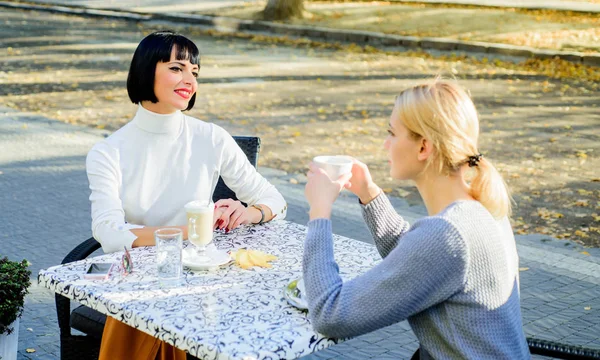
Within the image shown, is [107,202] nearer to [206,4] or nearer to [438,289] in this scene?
[438,289]

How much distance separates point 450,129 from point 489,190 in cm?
22

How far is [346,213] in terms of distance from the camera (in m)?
6.71

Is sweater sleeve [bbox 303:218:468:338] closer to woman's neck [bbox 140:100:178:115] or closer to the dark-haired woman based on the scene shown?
the dark-haired woman

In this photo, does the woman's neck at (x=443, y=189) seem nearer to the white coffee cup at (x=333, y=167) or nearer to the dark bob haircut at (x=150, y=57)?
the white coffee cup at (x=333, y=167)

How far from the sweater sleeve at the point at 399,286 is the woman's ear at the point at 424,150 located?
0.73 feet

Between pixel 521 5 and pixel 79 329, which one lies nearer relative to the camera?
pixel 79 329

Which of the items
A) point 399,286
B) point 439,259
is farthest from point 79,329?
point 439,259

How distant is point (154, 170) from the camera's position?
355cm

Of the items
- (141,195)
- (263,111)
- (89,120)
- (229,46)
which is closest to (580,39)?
(229,46)

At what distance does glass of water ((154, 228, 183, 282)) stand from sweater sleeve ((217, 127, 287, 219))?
97cm

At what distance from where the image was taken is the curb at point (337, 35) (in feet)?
50.2

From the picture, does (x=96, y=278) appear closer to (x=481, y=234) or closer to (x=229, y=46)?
(x=481, y=234)

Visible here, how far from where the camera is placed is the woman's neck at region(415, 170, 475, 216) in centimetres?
245

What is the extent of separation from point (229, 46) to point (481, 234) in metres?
15.2
